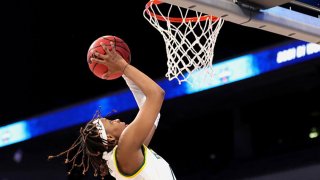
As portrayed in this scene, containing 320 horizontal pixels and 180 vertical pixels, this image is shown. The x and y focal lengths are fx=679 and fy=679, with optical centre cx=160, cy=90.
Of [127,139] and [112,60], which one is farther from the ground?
[112,60]

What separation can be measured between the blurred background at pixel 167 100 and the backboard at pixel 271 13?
9.12 ft

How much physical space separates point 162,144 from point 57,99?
137 centimetres

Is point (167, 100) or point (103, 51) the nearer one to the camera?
point (103, 51)

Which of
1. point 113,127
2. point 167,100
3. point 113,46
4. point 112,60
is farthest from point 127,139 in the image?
point 167,100

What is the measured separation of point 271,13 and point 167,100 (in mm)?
4003

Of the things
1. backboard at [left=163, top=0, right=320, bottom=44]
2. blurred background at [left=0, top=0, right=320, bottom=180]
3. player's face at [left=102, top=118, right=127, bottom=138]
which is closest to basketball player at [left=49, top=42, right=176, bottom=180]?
player's face at [left=102, top=118, right=127, bottom=138]

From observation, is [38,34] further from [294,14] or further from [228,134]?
[294,14]

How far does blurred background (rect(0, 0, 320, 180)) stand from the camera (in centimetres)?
683

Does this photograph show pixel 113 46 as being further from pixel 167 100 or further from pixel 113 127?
pixel 167 100

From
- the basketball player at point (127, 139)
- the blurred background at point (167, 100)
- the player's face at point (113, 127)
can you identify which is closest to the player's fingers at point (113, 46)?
the basketball player at point (127, 139)

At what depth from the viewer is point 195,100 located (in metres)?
Answer: 7.32

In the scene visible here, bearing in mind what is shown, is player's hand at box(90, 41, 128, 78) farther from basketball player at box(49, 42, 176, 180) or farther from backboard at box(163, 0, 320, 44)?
backboard at box(163, 0, 320, 44)

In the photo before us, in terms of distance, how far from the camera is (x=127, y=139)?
252 cm

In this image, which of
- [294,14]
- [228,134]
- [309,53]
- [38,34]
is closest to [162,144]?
[228,134]
